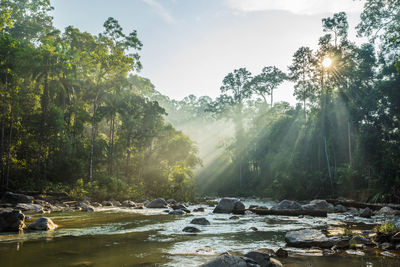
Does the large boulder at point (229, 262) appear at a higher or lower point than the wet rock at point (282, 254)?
higher

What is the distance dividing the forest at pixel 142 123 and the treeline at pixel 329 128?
115mm

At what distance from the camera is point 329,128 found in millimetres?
29719

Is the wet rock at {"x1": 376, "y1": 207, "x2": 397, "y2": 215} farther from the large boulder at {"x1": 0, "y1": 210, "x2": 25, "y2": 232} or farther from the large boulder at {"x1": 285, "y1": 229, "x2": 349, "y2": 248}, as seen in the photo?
the large boulder at {"x1": 0, "y1": 210, "x2": 25, "y2": 232}

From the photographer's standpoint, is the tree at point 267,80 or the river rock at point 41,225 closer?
the river rock at point 41,225

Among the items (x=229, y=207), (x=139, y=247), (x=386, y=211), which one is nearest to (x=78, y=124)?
(x=229, y=207)

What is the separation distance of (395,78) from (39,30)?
37.8m

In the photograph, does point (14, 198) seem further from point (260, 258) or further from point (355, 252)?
point (355, 252)

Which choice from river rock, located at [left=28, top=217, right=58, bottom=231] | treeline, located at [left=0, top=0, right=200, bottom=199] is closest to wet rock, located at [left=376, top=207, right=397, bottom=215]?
river rock, located at [left=28, top=217, right=58, bottom=231]

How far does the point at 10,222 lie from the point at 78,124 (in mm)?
18850

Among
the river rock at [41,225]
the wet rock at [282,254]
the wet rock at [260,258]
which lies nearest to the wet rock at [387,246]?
the wet rock at [282,254]

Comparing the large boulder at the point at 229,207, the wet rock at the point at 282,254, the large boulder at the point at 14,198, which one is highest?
the wet rock at the point at 282,254

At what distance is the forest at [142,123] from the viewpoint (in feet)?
65.2

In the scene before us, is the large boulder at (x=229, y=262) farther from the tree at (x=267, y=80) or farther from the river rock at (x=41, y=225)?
the tree at (x=267, y=80)

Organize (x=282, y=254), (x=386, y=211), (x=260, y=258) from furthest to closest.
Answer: (x=386, y=211) → (x=282, y=254) → (x=260, y=258)
